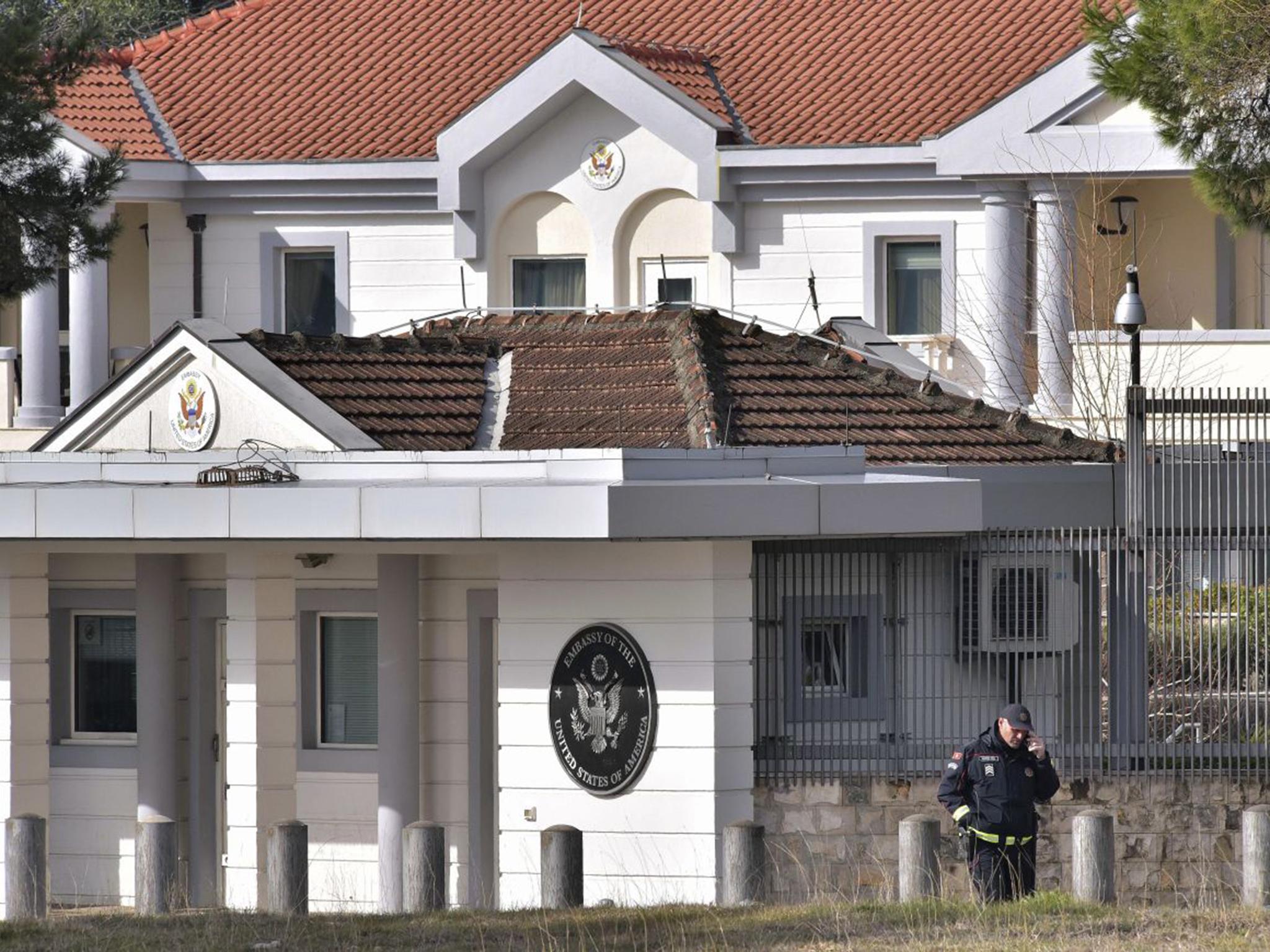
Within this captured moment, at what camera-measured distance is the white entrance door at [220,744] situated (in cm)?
1828

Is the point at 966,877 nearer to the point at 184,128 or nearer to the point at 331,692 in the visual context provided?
the point at 331,692

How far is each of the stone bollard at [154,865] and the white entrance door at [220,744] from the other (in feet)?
12.1

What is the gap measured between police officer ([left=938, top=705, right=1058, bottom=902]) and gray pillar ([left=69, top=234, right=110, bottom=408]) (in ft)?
51.9

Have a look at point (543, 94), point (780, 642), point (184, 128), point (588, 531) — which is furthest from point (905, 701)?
point (184, 128)

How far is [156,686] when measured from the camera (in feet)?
58.5

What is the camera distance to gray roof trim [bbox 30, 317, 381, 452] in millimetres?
17438

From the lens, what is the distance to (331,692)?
58.5ft

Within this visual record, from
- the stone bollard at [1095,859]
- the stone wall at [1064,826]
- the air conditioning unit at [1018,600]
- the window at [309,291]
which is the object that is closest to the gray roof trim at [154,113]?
the window at [309,291]

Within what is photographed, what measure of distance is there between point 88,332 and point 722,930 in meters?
16.5

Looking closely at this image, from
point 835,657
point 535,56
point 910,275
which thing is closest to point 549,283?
point 535,56

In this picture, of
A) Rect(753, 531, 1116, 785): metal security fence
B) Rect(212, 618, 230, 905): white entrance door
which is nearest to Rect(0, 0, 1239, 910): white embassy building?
Rect(212, 618, 230, 905): white entrance door

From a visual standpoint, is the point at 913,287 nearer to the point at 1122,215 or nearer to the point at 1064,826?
the point at 1122,215

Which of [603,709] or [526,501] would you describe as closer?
[526,501]

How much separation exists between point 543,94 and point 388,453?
33.4 feet
